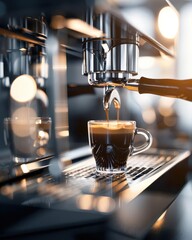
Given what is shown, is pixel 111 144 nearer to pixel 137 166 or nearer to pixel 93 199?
pixel 137 166

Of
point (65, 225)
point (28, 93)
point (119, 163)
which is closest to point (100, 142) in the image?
point (119, 163)

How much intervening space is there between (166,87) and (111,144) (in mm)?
135

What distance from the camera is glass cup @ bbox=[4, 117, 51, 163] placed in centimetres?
62

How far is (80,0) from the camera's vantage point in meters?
0.45

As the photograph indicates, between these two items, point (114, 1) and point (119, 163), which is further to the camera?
point (119, 163)

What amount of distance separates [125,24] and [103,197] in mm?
244

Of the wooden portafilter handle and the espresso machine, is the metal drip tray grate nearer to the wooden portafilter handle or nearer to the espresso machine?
the espresso machine

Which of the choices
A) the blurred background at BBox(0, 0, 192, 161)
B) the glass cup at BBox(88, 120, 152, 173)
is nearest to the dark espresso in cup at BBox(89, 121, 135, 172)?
the glass cup at BBox(88, 120, 152, 173)

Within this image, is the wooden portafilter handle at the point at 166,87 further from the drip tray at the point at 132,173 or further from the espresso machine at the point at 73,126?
the drip tray at the point at 132,173

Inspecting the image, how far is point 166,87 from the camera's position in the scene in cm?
66

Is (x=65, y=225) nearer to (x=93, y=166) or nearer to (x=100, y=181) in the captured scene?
(x=100, y=181)

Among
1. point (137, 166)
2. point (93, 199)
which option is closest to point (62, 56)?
point (137, 166)

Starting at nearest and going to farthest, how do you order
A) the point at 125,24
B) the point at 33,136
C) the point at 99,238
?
the point at 99,238, the point at 125,24, the point at 33,136

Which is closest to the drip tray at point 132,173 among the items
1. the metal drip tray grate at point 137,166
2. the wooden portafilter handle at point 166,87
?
the metal drip tray grate at point 137,166
